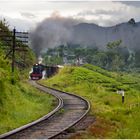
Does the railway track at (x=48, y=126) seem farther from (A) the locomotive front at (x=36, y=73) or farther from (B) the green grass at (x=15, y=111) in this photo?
(A) the locomotive front at (x=36, y=73)

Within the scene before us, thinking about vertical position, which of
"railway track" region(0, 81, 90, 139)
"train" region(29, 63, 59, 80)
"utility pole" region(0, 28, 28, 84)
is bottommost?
"train" region(29, 63, 59, 80)

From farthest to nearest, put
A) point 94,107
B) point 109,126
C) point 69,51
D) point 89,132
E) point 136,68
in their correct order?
point 69,51, point 136,68, point 94,107, point 109,126, point 89,132

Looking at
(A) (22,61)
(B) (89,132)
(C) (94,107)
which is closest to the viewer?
(B) (89,132)

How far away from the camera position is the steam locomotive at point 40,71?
260ft

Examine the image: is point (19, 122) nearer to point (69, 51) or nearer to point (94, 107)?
point (94, 107)

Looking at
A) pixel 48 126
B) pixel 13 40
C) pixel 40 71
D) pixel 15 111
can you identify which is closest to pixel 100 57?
pixel 40 71

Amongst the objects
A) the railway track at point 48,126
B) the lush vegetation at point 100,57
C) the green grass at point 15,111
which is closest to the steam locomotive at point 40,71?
the lush vegetation at point 100,57

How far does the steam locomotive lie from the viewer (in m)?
79.1

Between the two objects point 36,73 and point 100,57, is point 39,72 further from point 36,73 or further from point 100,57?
point 100,57

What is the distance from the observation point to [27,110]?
976 inches

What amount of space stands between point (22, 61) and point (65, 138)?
60.6 meters

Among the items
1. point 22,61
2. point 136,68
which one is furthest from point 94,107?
point 136,68

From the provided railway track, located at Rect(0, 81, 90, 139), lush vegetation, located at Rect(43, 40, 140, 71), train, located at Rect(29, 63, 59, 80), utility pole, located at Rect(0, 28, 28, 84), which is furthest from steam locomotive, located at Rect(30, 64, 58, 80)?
railway track, located at Rect(0, 81, 90, 139)

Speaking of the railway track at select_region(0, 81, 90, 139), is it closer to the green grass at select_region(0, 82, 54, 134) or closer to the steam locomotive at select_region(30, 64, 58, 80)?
the green grass at select_region(0, 82, 54, 134)
